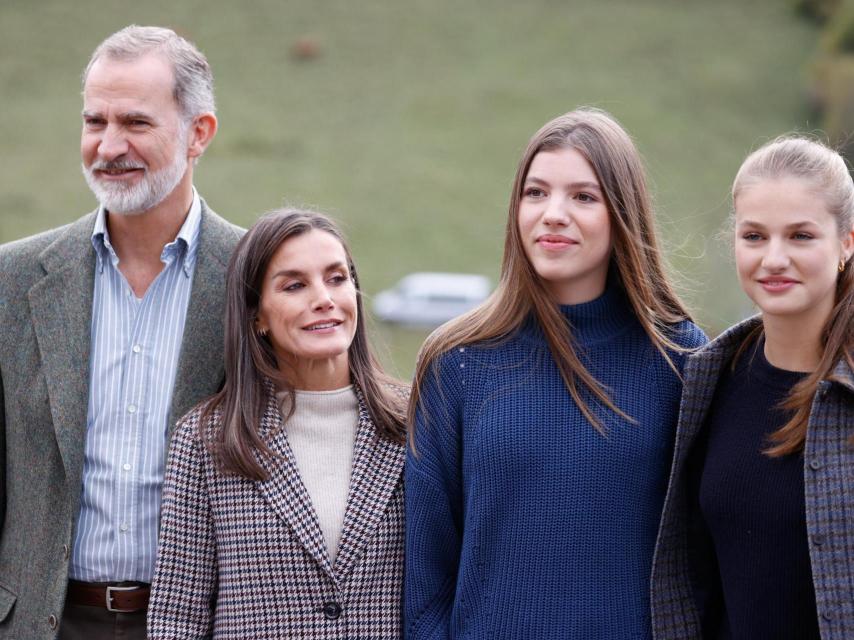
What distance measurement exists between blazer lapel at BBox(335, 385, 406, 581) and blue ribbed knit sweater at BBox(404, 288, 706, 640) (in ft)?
0.28

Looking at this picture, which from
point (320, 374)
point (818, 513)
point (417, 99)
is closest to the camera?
point (818, 513)

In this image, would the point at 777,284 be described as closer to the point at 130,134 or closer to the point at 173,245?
the point at 173,245

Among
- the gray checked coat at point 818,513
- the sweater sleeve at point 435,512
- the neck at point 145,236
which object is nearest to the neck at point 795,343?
the gray checked coat at point 818,513

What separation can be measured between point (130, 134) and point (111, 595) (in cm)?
117

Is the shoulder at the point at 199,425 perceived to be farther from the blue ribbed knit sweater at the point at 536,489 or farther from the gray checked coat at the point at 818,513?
the gray checked coat at the point at 818,513

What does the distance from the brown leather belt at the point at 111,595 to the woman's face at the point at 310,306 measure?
663 millimetres

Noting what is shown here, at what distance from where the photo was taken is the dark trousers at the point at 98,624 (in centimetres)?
276

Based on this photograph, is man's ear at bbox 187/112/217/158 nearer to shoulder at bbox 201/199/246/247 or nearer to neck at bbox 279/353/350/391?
shoulder at bbox 201/199/246/247

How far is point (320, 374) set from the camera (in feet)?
9.17

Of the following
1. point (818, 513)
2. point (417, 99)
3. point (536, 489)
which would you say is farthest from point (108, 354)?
point (417, 99)

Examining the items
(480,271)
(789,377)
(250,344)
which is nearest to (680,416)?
(789,377)

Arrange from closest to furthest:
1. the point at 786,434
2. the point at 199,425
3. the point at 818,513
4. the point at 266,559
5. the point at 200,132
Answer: the point at 818,513, the point at 786,434, the point at 266,559, the point at 199,425, the point at 200,132

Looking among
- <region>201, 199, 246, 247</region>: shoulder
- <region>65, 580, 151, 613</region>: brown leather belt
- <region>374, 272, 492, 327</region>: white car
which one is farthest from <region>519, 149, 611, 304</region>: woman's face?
<region>374, 272, 492, 327</region>: white car

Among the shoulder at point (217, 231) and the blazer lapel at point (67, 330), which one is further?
the shoulder at point (217, 231)
